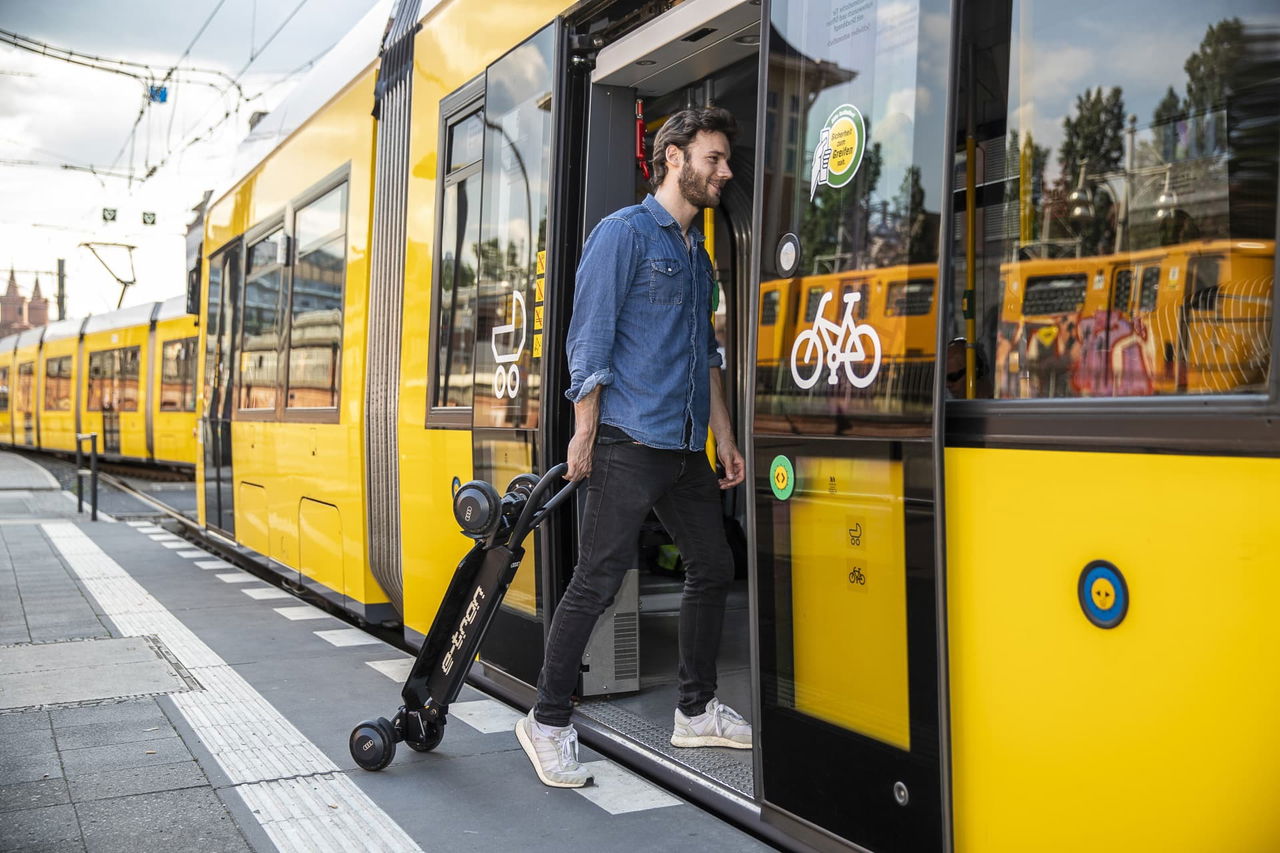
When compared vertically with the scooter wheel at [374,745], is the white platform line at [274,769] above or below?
below

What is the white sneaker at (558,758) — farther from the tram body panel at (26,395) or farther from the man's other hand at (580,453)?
the tram body panel at (26,395)

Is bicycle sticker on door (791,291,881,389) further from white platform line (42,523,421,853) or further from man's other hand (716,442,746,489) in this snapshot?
white platform line (42,523,421,853)

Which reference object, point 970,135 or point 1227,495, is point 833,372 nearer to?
point 970,135

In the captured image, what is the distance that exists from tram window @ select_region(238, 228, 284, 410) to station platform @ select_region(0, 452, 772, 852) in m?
1.69

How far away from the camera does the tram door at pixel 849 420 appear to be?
2.55 m

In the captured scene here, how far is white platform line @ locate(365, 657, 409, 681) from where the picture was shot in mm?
5316

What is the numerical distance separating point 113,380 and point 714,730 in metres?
24.3

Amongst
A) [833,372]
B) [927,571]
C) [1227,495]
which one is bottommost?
[927,571]

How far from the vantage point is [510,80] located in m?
4.61

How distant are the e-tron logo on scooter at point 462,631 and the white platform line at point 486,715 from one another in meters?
0.54

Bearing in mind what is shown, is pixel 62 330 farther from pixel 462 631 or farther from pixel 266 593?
pixel 462 631

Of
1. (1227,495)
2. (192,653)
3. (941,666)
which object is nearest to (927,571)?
(941,666)

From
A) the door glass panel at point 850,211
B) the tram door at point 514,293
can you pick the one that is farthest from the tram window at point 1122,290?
the tram door at point 514,293

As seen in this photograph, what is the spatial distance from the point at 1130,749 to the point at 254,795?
8.30ft
